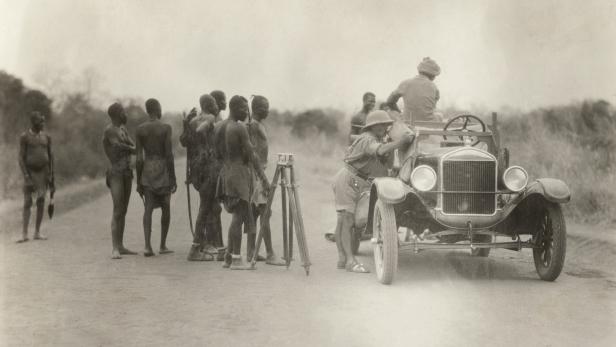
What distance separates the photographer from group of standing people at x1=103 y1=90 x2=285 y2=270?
356 inches

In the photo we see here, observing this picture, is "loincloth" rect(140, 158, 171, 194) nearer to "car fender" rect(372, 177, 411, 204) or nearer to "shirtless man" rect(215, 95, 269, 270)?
"shirtless man" rect(215, 95, 269, 270)

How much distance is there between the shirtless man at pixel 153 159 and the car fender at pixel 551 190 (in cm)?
452

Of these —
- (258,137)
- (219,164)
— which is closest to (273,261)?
(219,164)

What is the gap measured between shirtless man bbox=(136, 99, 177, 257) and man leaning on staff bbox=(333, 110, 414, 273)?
2238mm

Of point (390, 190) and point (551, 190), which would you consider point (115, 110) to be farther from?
point (551, 190)

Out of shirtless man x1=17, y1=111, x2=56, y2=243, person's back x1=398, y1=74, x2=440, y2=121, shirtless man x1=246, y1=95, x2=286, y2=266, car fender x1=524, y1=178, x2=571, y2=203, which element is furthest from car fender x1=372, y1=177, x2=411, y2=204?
shirtless man x1=17, y1=111, x2=56, y2=243

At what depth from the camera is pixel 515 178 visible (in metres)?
8.60

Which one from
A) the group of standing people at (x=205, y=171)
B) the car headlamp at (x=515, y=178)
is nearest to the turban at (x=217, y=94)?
the group of standing people at (x=205, y=171)

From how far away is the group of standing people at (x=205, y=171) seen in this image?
9055 millimetres

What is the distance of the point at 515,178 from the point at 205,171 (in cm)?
395

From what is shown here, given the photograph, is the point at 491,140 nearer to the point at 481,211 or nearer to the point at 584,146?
the point at 481,211

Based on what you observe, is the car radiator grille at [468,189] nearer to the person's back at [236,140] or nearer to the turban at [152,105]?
the person's back at [236,140]

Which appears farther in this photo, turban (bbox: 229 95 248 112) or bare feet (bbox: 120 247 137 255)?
bare feet (bbox: 120 247 137 255)

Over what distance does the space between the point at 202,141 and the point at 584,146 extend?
32.4 feet
